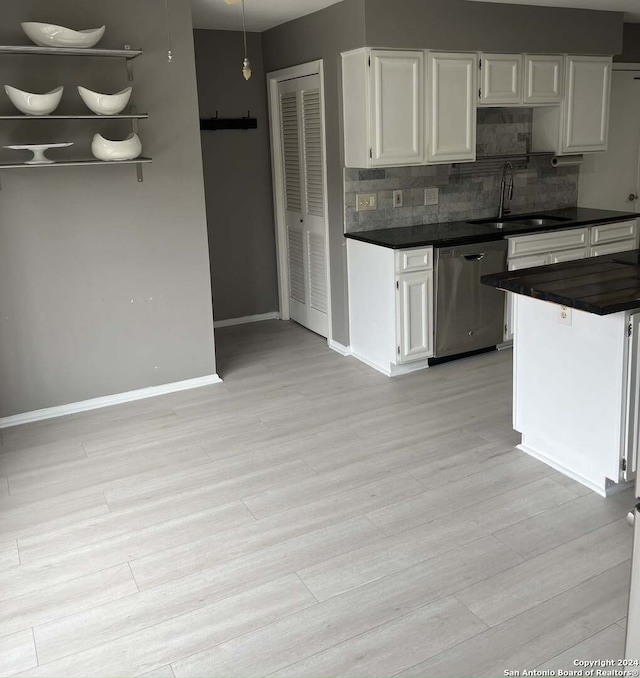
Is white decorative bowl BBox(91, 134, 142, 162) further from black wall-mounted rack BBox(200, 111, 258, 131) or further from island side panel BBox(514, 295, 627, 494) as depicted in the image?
island side panel BBox(514, 295, 627, 494)

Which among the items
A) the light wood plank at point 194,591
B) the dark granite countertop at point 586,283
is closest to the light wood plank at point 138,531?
the light wood plank at point 194,591

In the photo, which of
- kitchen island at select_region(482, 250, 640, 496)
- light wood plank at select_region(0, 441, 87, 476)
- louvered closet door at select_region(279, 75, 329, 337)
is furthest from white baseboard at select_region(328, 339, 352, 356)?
light wood plank at select_region(0, 441, 87, 476)

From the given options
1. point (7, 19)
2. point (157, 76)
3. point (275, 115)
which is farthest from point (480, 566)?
point (275, 115)

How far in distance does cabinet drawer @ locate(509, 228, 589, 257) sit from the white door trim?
1345 mm

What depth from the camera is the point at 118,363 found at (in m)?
4.31

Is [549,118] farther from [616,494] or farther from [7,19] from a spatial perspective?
[7,19]

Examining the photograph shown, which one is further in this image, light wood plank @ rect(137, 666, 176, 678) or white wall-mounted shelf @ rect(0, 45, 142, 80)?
white wall-mounted shelf @ rect(0, 45, 142, 80)

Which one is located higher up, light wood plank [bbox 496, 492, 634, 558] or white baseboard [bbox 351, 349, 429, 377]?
white baseboard [bbox 351, 349, 429, 377]

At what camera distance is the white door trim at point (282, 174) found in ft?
16.0

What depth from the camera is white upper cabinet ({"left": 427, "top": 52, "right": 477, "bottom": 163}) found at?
176 inches

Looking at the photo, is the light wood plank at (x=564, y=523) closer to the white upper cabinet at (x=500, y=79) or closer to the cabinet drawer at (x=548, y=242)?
the cabinet drawer at (x=548, y=242)

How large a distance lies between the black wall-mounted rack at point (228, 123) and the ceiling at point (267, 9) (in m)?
0.66

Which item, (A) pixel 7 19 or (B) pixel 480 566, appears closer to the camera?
(B) pixel 480 566

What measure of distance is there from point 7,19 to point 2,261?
1279 millimetres
